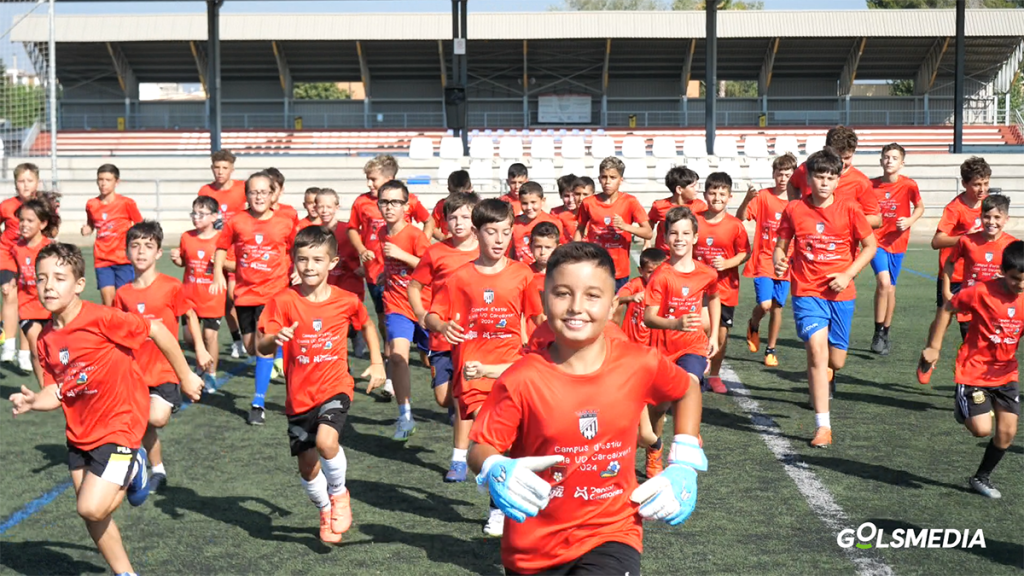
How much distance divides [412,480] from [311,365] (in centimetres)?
137

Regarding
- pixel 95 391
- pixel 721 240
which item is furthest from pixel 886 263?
pixel 95 391

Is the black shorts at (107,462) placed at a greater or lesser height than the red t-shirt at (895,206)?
lesser

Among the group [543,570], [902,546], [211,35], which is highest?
[211,35]

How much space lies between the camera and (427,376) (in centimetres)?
1066

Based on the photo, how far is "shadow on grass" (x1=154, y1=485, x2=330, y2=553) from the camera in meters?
6.11

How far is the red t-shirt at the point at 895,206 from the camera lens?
Answer: 11.2 metres

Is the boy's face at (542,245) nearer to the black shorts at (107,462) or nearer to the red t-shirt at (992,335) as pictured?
the red t-shirt at (992,335)

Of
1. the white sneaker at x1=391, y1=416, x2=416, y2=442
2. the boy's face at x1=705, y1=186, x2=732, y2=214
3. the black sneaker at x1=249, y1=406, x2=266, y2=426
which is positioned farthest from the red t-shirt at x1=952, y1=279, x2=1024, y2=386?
the black sneaker at x1=249, y1=406, x2=266, y2=426

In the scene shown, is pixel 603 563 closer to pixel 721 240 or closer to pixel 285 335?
pixel 285 335

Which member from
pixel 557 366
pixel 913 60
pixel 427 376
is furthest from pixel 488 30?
pixel 557 366

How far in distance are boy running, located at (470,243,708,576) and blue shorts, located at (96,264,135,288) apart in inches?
345

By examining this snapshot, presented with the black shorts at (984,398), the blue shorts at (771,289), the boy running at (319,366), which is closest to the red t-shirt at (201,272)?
the boy running at (319,366)

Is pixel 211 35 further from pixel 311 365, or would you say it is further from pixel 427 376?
pixel 311 365

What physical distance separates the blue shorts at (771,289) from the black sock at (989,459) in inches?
168
